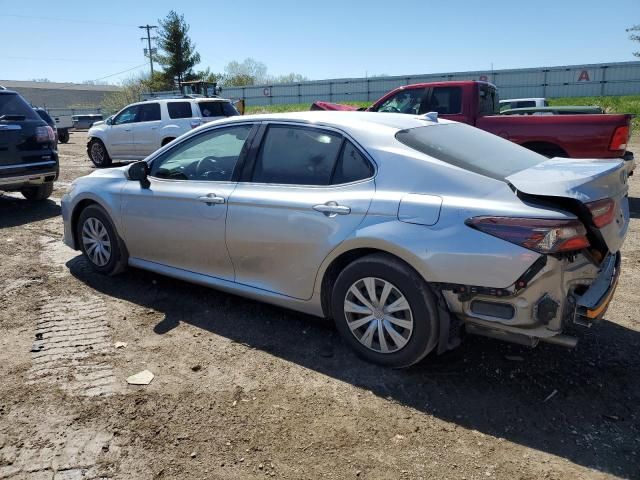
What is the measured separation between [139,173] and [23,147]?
4.35m

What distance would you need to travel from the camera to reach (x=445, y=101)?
896 centimetres

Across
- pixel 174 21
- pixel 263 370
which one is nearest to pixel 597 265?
pixel 263 370

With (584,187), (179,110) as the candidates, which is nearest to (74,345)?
(584,187)

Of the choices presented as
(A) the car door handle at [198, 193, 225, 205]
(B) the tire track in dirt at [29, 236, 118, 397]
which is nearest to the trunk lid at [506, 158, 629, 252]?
(A) the car door handle at [198, 193, 225, 205]

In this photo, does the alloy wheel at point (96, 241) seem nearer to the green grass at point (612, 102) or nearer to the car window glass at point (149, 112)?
the car window glass at point (149, 112)

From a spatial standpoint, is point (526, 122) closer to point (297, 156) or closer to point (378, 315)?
point (297, 156)

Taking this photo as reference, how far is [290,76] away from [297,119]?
79080 mm

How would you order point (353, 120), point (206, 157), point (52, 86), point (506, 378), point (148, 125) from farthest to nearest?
1. point (52, 86)
2. point (148, 125)
3. point (206, 157)
4. point (353, 120)
5. point (506, 378)

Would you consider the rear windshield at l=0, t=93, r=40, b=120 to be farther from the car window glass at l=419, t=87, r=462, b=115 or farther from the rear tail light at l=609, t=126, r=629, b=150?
the rear tail light at l=609, t=126, r=629, b=150

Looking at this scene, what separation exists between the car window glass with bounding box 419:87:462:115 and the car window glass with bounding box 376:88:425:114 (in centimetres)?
18

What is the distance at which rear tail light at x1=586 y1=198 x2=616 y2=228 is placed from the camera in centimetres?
275

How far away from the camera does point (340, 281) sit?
334 cm

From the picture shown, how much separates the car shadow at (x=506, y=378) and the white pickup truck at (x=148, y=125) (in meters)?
9.50

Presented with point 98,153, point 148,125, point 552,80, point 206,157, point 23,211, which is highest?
point 552,80
